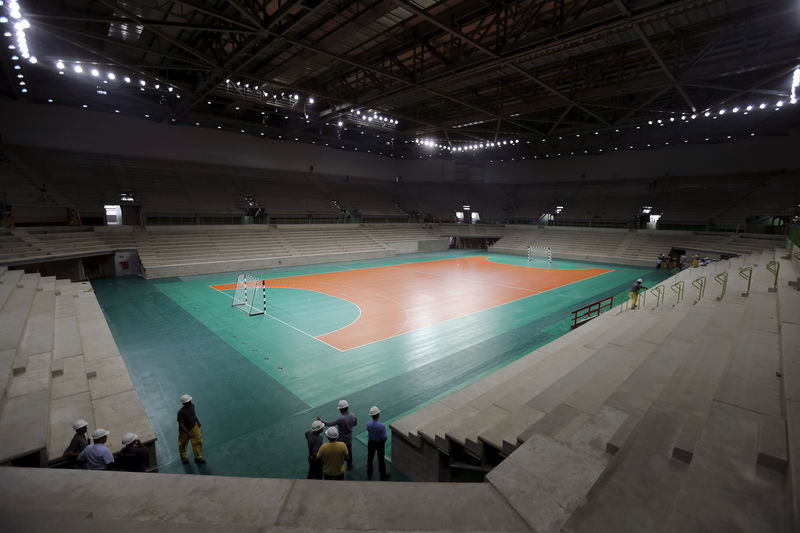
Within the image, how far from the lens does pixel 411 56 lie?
1809 cm

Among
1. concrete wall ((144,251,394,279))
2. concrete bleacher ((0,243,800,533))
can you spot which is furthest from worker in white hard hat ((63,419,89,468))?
concrete wall ((144,251,394,279))

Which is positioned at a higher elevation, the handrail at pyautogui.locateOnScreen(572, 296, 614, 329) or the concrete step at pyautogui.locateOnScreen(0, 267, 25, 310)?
the concrete step at pyautogui.locateOnScreen(0, 267, 25, 310)

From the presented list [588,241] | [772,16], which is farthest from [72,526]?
[588,241]

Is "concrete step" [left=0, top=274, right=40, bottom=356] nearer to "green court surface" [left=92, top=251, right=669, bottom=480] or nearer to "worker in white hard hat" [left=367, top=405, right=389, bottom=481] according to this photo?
"green court surface" [left=92, top=251, right=669, bottom=480]

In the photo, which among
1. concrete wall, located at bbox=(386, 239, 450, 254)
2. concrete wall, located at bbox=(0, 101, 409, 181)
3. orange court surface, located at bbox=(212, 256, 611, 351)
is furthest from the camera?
concrete wall, located at bbox=(386, 239, 450, 254)

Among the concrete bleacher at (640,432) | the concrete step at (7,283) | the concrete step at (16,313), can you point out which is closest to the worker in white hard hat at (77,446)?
the concrete step at (16,313)

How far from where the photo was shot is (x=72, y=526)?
1.90m

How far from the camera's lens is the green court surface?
6870 millimetres

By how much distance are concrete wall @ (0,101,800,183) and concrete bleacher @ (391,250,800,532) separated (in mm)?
35516

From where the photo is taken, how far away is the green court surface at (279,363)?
270 inches

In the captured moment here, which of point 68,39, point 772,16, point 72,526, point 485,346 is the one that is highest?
point 772,16

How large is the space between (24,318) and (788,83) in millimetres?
36595

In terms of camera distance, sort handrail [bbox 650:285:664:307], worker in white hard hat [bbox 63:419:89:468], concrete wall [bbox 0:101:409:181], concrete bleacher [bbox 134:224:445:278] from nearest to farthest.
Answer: worker in white hard hat [bbox 63:419:89:468], handrail [bbox 650:285:664:307], concrete bleacher [bbox 134:224:445:278], concrete wall [bbox 0:101:409:181]

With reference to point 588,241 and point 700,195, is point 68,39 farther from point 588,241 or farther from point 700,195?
point 700,195
